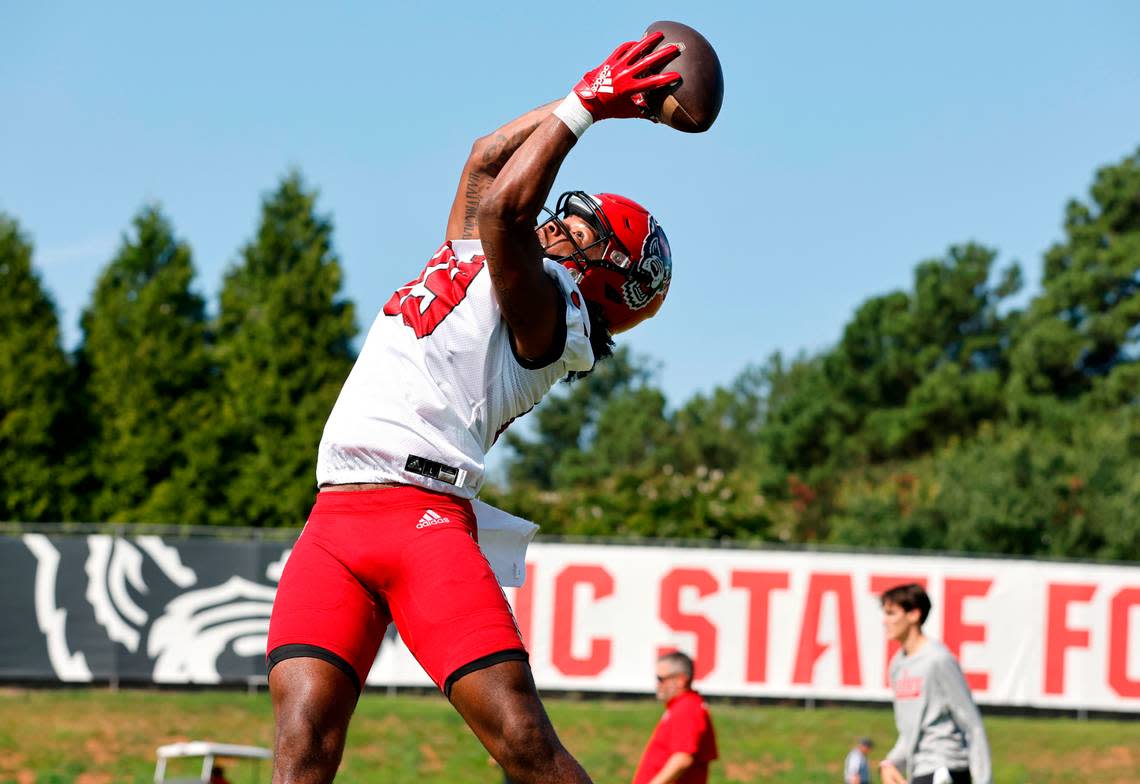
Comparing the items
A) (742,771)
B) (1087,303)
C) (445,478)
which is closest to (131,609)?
(742,771)

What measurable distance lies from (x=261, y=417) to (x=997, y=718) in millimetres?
19673

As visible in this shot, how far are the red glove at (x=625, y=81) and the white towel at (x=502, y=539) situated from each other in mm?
1155

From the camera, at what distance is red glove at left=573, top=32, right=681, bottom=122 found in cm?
378

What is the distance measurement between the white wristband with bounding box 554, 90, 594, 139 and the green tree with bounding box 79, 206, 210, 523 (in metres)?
30.2

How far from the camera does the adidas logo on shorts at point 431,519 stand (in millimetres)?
3773

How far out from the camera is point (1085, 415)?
138 ft

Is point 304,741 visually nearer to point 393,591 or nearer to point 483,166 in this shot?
point 393,591

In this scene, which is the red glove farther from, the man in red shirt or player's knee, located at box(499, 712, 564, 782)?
the man in red shirt

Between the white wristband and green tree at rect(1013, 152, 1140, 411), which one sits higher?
green tree at rect(1013, 152, 1140, 411)

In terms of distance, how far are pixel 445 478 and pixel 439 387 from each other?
0.24 m

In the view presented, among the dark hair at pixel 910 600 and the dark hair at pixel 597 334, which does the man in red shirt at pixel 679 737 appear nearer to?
the dark hair at pixel 910 600

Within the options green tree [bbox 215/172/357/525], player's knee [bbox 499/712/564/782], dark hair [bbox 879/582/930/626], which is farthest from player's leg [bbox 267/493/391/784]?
green tree [bbox 215/172/357/525]

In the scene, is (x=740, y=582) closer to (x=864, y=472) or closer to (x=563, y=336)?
(x=563, y=336)

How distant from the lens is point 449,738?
18.5m
